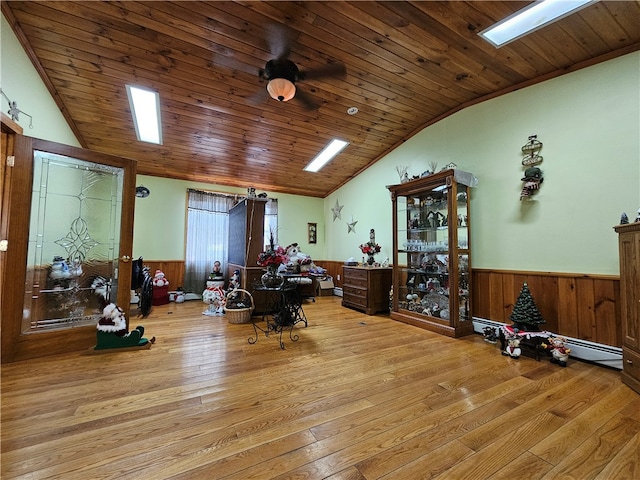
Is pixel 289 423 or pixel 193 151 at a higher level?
pixel 193 151

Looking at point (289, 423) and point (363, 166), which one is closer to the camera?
point (289, 423)

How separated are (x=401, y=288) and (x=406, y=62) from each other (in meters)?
3.03

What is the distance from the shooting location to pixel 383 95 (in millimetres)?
3559

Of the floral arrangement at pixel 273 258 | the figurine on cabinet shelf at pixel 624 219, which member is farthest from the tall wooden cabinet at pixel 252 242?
the figurine on cabinet shelf at pixel 624 219

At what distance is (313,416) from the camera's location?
1.63 m

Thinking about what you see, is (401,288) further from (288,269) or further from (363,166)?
(363,166)

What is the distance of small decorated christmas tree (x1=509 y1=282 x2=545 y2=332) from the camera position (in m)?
2.74

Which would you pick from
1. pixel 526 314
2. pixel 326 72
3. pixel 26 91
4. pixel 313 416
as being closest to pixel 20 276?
pixel 26 91

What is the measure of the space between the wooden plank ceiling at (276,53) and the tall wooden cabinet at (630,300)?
1.80 m

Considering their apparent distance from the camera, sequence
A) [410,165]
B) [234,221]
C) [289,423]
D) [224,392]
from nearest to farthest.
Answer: [289,423] < [224,392] < [410,165] < [234,221]

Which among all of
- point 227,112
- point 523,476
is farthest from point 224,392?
point 227,112

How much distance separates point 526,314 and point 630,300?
0.80 metres

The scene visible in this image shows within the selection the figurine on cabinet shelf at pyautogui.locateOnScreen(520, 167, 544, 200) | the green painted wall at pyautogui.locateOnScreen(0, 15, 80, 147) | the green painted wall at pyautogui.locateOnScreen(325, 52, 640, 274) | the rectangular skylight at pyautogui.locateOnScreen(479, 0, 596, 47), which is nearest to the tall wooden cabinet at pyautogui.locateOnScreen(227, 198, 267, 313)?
the green painted wall at pyautogui.locateOnScreen(0, 15, 80, 147)

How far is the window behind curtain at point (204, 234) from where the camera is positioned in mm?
5500
